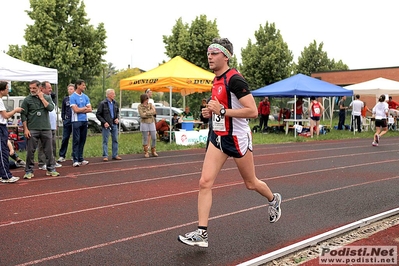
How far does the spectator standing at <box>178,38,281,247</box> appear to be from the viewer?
4598 mm

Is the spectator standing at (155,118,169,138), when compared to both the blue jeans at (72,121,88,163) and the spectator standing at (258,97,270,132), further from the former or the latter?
the spectator standing at (258,97,270,132)

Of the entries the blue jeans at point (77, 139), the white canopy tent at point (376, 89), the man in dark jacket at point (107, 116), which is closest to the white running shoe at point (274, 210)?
the blue jeans at point (77, 139)

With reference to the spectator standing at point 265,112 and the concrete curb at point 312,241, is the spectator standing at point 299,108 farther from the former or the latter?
the concrete curb at point 312,241

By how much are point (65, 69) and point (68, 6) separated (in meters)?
4.53

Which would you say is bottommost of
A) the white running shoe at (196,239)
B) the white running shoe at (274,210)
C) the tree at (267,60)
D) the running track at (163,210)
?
the running track at (163,210)

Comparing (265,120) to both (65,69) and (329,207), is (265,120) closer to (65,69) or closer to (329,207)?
(65,69)

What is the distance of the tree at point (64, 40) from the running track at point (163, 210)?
61.4 ft

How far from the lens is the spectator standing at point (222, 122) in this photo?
460cm

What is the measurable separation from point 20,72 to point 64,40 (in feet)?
58.4

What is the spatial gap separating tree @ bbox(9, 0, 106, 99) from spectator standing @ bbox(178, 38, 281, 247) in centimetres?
2472

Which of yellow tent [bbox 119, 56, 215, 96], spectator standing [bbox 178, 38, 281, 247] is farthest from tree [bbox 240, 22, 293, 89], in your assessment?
spectator standing [bbox 178, 38, 281, 247]

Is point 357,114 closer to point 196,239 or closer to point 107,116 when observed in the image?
point 107,116

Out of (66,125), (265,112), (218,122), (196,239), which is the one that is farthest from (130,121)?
(196,239)

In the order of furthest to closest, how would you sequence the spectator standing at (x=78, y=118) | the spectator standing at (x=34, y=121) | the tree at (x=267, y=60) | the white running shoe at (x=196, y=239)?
the tree at (x=267, y=60)
the spectator standing at (x=78, y=118)
the spectator standing at (x=34, y=121)
the white running shoe at (x=196, y=239)
